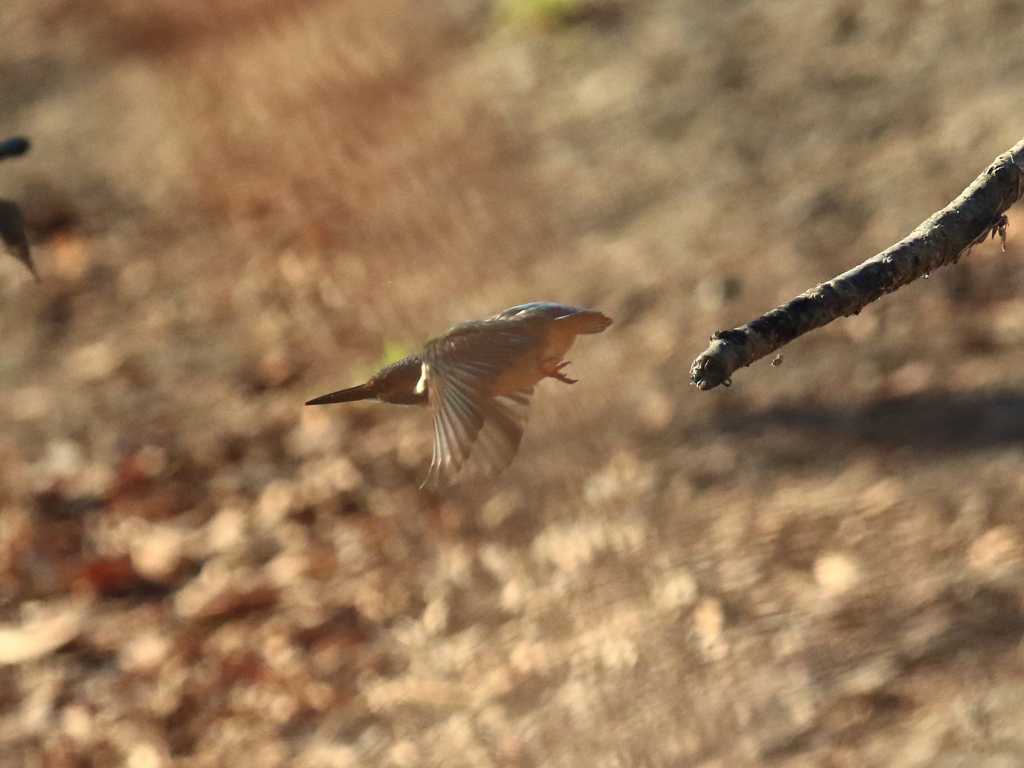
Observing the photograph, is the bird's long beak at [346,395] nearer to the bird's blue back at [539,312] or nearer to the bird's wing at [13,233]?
the bird's blue back at [539,312]

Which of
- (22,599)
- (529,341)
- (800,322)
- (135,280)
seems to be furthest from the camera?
(135,280)

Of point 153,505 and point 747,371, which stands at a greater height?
point 153,505

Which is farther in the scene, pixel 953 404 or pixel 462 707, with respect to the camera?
pixel 953 404

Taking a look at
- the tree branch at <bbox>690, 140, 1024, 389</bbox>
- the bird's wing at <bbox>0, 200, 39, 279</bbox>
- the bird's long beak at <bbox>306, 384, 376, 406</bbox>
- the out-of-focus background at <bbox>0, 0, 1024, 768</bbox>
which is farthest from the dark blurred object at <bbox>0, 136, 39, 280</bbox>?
the out-of-focus background at <bbox>0, 0, 1024, 768</bbox>

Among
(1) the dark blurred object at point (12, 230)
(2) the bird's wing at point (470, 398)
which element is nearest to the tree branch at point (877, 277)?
(2) the bird's wing at point (470, 398)

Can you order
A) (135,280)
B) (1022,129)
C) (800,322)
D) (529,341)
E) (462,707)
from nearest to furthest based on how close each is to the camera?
(800,322), (529,341), (462,707), (1022,129), (135,280)

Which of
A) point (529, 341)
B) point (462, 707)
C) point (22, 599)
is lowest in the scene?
point (462, 707)

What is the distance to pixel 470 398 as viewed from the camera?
3.82 ft

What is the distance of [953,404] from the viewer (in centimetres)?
371

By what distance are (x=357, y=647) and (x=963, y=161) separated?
9.40 feet

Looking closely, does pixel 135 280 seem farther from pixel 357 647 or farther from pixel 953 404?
pixel 953 404

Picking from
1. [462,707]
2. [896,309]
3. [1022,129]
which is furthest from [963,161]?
[462,707]

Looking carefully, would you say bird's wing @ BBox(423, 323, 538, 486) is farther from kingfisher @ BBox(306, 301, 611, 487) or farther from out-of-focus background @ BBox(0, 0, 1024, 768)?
out-of-focus background @ BBox(0, 0, 1024, 768)

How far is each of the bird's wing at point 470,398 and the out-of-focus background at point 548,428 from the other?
1684 mm
